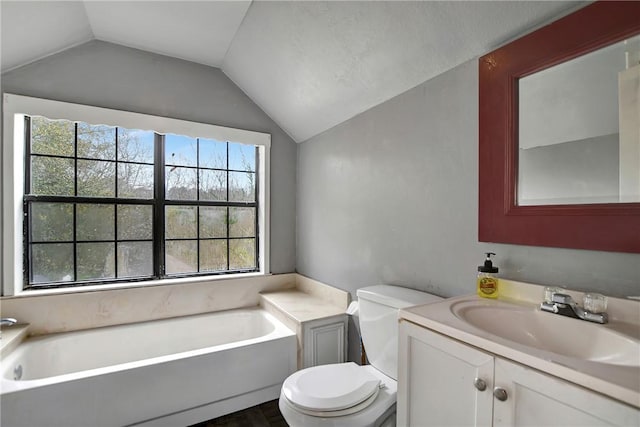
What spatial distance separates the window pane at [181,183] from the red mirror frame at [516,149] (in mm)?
2260

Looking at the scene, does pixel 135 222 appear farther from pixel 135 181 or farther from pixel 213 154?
pixel 213 154

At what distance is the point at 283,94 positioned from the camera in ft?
7.79

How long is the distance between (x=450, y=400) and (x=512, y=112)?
1.08m

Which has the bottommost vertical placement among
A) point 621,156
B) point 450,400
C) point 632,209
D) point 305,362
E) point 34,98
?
point 305,362

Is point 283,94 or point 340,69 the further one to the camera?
point 283,94

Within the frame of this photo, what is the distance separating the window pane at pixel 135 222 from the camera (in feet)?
7.66

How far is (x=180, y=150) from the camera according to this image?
2557 millimetres

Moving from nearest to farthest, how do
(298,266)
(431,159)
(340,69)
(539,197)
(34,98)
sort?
1. (539,197)
2. (431,159)
3. (340,69)
4. (34,98)
5. (298,266)

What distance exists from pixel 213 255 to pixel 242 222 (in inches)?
15.7

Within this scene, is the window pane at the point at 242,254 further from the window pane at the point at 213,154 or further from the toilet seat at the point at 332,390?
the toilet seat at the point at 332,390

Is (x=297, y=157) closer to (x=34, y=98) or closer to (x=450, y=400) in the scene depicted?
(x=34, y=98)

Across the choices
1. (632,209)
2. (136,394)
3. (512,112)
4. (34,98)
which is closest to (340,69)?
(512,112)

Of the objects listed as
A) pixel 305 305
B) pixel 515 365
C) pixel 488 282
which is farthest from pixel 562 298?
pixel 305 305

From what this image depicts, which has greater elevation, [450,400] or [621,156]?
[621,156]
